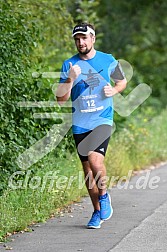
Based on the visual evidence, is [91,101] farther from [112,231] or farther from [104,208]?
Answer: [112,231]

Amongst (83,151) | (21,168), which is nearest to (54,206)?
(21,168)

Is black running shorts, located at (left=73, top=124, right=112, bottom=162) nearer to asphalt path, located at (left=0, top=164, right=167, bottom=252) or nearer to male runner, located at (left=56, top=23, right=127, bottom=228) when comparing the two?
male runner, located at (left=56, top=23, right=127, bottom=228)

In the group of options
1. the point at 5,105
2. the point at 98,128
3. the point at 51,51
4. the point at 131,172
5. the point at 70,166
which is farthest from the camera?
the point at 51,51

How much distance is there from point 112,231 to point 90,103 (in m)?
1.44

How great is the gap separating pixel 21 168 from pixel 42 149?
90 centimetres

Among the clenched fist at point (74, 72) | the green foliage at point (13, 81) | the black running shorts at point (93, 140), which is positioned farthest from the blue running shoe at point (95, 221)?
the clenched fist at point (74, 72)

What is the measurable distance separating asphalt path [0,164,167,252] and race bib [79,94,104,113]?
4.42 ft

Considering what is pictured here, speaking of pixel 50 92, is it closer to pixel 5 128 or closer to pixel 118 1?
pixel 5 128

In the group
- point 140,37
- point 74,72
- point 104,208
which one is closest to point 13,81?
point 74,72

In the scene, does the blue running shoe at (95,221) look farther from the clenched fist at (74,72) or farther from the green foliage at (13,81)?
the clenched fist at (74,72)

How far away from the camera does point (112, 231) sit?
8.77m

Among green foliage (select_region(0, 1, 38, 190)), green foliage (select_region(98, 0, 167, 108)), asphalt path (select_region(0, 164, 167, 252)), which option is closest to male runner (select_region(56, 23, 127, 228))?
asphalt path (select_region(0, 164, 167, 252))

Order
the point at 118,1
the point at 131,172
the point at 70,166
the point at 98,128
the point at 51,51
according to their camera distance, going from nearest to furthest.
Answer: the point at 98,128, the point at 70,166, the point at 131,172, the point at 51,51, the point at 118,1

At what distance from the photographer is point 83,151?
9008 mm
